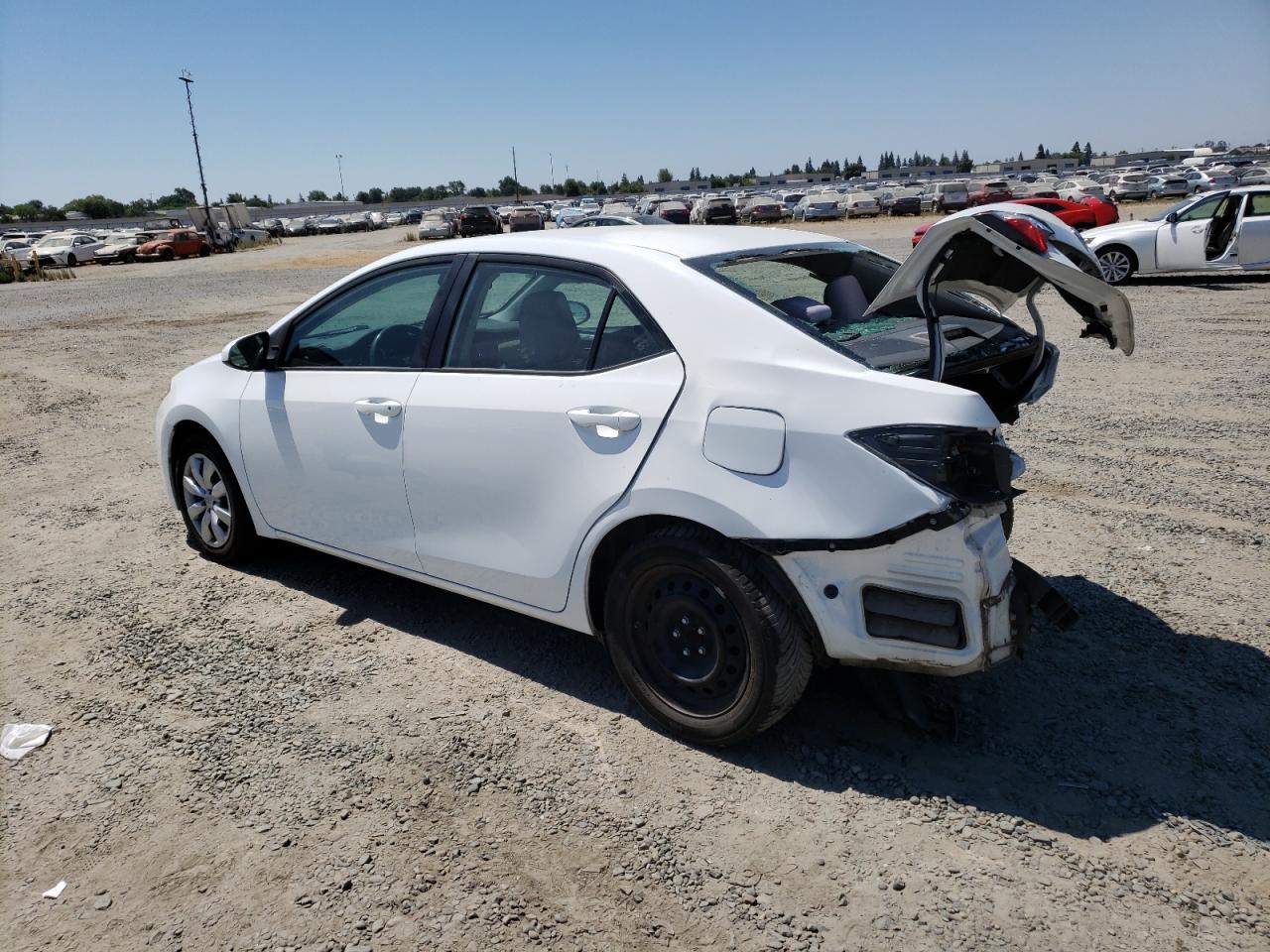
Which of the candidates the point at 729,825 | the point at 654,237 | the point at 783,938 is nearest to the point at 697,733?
the point at 729,825

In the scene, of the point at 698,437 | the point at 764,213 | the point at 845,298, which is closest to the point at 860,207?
the point at 764,213

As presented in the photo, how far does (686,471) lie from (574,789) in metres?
1.12

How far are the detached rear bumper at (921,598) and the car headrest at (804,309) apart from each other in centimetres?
90

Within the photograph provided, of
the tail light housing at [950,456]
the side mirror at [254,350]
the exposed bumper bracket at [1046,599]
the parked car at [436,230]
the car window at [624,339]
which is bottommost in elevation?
the exposed bumper bracket at [1046,599]

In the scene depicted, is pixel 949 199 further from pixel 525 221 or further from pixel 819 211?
pixel 525 221

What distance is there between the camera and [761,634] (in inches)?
115

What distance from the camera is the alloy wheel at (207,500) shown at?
16.1 feet

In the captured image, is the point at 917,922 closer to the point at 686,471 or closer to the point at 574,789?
the point at 574,789

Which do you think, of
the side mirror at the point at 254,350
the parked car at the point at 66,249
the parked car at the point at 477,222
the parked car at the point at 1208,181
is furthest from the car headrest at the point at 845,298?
the parked car at the point at 1208,181

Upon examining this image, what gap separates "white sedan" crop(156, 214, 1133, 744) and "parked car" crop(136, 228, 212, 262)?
43.8 m

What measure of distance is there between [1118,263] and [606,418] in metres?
14.9

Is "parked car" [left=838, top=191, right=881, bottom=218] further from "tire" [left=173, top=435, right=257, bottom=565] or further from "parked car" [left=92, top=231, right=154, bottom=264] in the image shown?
"tire" [left=173, top=435, right=257, bottom=565]

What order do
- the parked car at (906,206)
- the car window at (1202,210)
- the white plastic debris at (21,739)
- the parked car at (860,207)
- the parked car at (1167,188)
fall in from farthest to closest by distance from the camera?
the parked car at (860,207) → the parked car at (906,206) → the parked car at (1167,188) → the car window at (1202,210) → the white plastic debris at (21,739)

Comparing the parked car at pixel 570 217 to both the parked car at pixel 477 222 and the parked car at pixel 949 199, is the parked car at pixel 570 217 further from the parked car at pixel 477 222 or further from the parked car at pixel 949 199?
the parked car at pixel 949 199
